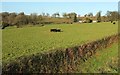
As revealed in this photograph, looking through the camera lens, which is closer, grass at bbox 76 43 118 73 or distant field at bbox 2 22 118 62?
grass at bbox 76 43 118 73

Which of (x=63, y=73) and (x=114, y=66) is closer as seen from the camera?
(x=63, y=73)

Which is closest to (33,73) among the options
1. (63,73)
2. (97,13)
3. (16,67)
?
(16,67)

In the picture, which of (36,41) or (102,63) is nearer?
(102,63)

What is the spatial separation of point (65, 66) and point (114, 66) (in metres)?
4.50

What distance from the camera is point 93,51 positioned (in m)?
25.2

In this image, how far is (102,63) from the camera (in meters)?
21.2

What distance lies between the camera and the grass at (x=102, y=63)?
61.3ft

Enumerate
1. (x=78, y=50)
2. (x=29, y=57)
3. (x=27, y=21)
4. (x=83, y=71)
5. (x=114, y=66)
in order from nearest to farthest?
(x=29, y=57), (x=83, y=71), (x=114, y=66), (x=78, y=50), (x=27, y=21)

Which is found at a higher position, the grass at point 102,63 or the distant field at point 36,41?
the distant field at point 36,41

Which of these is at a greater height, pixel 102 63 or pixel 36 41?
pixel 36 41

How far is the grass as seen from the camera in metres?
18.7

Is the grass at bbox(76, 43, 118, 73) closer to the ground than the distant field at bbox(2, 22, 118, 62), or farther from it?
closer to the ground

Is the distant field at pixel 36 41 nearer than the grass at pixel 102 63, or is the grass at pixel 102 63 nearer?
the grass at pixel 102 63

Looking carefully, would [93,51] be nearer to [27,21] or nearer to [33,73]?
[33,73]
